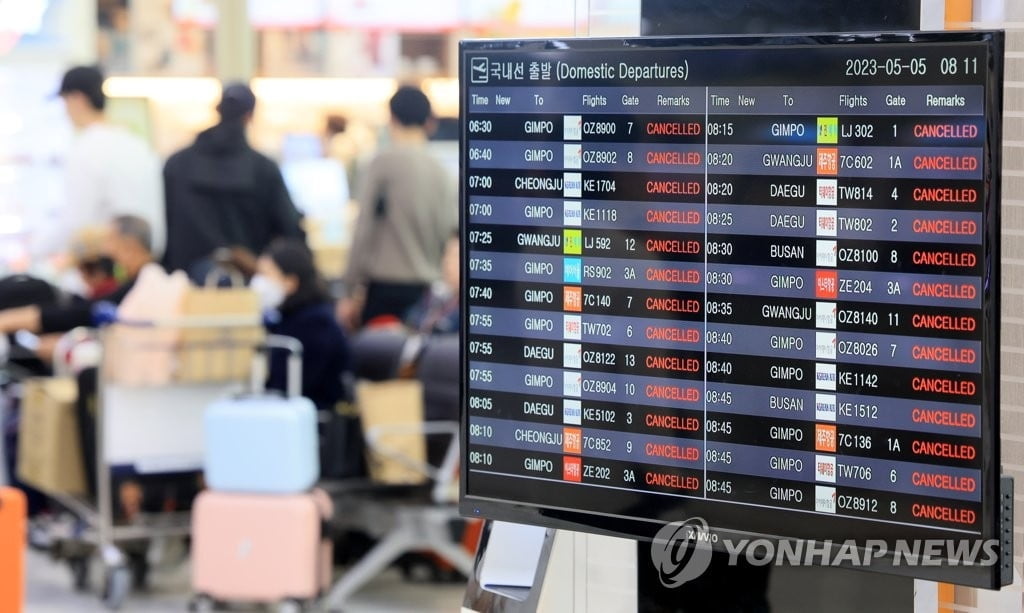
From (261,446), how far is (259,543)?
31 cm

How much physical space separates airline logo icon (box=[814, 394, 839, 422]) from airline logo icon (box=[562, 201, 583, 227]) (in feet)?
1.13

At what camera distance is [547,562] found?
178 cm

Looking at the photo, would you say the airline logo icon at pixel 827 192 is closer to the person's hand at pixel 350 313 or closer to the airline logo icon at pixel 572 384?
the airline logo icon at pixel 572 384

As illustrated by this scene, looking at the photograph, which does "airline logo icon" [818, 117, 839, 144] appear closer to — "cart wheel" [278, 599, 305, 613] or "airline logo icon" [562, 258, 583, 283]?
"airline logo icon" [562, 258, 583, 283]

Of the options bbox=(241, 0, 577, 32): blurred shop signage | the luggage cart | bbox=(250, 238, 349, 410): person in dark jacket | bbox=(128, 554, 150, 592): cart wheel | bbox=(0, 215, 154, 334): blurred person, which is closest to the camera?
the luggage cart

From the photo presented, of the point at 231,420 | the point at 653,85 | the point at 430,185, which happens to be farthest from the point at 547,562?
the point at 430,185

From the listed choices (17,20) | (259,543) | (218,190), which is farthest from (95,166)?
(259,543)

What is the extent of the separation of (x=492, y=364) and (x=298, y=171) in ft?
17.7

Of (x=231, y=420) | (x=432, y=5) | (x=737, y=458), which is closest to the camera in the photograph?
(x=737, y=458)

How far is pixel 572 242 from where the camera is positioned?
1.63 metres

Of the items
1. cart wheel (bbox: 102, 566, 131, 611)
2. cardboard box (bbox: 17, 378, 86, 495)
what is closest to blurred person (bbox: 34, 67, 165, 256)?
cardboard box (bbox: 17, 378, 86, 495)

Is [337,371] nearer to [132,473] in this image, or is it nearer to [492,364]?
[132,473]

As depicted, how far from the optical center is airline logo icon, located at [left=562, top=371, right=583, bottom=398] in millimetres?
1637

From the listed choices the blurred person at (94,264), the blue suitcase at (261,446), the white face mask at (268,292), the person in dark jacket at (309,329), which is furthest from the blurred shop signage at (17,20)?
the blue suitcase at (261,446)
